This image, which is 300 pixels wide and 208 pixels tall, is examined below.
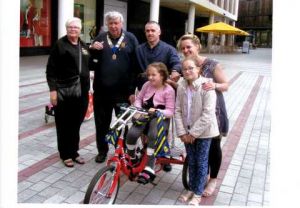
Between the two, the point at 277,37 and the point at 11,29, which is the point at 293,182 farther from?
the point at 11,29

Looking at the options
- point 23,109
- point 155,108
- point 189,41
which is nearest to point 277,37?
point 189,41

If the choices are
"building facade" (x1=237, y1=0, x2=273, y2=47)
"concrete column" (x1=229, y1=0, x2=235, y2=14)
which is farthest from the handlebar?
"building facade" (x1=237, y1=0, x2=273, y2=47)

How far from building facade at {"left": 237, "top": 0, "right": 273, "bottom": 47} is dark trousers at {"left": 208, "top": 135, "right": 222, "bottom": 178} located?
48.8 metres

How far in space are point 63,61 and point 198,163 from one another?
1876 mm

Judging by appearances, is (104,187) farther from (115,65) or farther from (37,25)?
(37,25)

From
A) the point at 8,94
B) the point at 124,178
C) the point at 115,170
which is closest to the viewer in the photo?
the point at 8,94

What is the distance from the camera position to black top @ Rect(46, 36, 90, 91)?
4.10 m

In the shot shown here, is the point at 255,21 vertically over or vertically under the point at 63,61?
over

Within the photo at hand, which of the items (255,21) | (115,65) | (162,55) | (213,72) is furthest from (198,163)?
(255,21)

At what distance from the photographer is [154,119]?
12.0 ft

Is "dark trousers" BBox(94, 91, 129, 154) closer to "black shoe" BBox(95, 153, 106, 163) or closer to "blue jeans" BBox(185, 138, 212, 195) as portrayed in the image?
"black shoe" BBox(95, 153, 106, 163)

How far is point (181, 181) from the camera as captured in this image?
429cm

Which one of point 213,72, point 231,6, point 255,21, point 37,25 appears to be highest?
point 231,6

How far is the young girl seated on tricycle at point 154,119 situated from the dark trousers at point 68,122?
1005 millimetres
